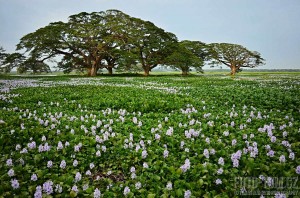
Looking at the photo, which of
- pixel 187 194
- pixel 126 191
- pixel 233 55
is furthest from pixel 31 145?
pixel 233 55

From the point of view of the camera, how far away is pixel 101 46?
4309 cm

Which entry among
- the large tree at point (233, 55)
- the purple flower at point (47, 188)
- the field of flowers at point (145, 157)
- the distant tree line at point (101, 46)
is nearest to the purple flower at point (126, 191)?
the field of flowers at point (145, 157)

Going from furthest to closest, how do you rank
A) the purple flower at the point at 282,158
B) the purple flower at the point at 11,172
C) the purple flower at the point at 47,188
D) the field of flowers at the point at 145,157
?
1. the purple flower at the point at 282,158
2. the purple flower at the point at 11,172
3. the field of flowers at the point at 145,157
4. the purple flower at the point at 47,188

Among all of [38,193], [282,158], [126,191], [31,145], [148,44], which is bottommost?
[126,191]

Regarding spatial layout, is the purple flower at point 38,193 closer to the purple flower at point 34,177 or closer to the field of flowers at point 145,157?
the field of flowers at point 145,157

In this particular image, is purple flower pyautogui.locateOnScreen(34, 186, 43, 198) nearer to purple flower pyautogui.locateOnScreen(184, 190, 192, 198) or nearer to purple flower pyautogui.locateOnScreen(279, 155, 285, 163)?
purple flower pyautogui.locateOnScreen(184, 190, 192, 198)

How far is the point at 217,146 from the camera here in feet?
15.8

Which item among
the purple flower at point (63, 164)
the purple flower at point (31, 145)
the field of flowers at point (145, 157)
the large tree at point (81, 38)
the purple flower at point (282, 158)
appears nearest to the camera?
the field of flowers at point (145, 157)

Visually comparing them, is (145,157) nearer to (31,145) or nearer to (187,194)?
(187,194)

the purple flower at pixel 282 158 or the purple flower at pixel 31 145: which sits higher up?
the purple flower at pixel 31 145

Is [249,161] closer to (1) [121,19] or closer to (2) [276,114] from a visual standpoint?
(2) [276,114]

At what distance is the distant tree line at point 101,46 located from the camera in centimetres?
4228

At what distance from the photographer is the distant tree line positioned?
42.3m

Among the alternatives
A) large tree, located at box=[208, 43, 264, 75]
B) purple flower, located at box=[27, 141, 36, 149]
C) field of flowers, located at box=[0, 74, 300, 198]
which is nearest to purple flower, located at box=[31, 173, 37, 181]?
field of flowers, located at box=[0, 74, 300, 198]
